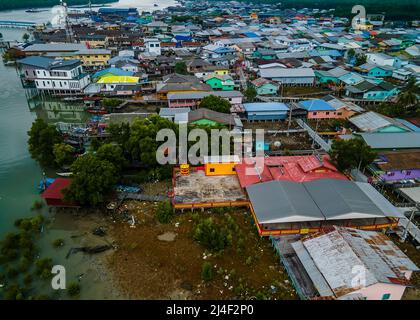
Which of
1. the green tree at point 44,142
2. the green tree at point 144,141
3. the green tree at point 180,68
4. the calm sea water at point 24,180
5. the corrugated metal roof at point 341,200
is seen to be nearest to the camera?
the calm sea water at point 24,180

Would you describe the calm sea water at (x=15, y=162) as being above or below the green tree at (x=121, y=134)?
below

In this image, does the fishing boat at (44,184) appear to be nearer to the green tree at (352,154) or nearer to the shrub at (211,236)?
the shrub at (211,236)

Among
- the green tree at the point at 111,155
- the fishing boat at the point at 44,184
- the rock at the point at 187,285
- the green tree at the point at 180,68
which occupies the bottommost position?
the rock at the point at 187,285

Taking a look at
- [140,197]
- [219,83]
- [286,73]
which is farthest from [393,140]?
[286,73]

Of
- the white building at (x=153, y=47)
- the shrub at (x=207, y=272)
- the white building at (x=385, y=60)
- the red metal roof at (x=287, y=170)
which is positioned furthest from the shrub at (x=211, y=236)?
the white building at (x=153, y=47)

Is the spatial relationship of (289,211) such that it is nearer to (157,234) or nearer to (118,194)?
(157,234)

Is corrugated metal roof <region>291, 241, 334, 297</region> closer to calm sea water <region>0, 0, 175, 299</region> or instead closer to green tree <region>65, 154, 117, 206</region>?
calm sea water <region>0, 0, 175, 299</region>

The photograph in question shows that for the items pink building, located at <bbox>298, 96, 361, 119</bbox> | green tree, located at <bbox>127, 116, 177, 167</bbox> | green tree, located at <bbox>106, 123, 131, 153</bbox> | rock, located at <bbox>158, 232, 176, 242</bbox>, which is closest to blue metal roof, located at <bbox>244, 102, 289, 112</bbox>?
pink building, located at <bbox>298, 96, 361, 119</bbox>
